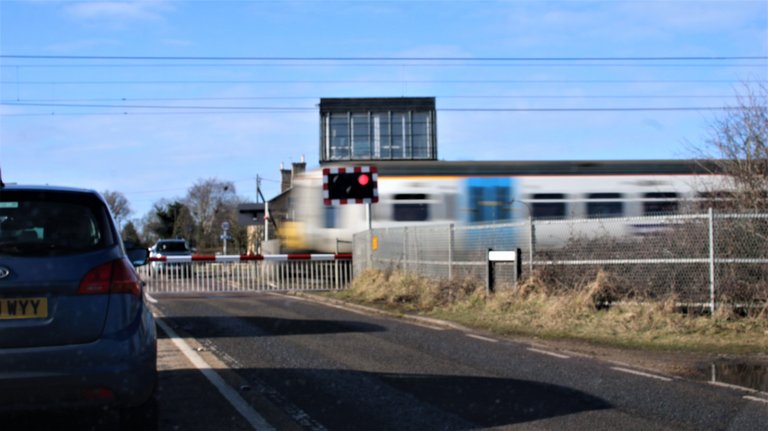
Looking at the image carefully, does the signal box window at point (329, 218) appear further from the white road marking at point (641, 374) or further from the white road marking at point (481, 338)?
the white road marking at point (641, 374)

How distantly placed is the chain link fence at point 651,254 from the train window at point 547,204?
9.24 m

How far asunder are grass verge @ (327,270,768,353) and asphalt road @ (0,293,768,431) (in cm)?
132

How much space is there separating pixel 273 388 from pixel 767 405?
14.8 ft

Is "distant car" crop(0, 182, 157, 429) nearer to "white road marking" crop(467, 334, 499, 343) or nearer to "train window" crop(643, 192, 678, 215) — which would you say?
"white road marking" crop(467, 334, 499, 343)

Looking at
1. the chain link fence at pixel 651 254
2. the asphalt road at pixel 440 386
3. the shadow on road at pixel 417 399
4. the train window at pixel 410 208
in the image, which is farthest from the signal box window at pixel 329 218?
the shadow on road at pixel 417 399

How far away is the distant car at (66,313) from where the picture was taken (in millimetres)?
4680

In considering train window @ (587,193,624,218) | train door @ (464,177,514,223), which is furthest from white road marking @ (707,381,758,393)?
train window @ (587,193,624,218)

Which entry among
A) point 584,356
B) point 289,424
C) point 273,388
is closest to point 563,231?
point 584,356

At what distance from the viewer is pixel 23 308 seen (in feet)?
15.5

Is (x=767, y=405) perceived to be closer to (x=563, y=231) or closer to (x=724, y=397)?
(x=724, y=397)

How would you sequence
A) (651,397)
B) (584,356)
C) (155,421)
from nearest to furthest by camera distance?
(155,421)
(651,397)
(584,356)

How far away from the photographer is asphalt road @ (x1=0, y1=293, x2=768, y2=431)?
613 centimetres

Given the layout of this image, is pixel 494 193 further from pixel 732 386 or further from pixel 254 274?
pixel 732 386

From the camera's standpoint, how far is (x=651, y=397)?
702 centimetres
